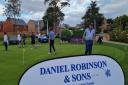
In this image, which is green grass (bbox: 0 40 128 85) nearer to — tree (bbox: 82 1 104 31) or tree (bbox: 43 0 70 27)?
tree (bbox: 43 0 70 27)

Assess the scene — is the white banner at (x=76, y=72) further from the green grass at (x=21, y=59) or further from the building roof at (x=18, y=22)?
the building roof at (x=18, y=22)

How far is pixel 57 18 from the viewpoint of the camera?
4284 inches

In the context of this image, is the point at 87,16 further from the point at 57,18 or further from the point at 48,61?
the point at 48,61

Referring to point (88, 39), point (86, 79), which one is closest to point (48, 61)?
point (86, 79)

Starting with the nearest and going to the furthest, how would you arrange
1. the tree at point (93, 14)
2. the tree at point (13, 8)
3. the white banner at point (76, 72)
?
1. the white banner at point (76, 72)
2. the tree at point (13, 8)
3. the tree at point (93, 14)

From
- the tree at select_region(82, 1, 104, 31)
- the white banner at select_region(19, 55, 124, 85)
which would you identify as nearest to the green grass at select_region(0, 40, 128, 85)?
the white banner at select_region(19, 55, 124, 85)

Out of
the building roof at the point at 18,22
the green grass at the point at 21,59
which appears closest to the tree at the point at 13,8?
the building roof at the point at 18,22

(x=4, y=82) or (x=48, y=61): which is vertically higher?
(x=48, y=61)

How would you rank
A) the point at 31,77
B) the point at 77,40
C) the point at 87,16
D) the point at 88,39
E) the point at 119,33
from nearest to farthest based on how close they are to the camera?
the point at 31,77
the point at 88,39
the point at 77,40
the point at 119,33
the point at 87,16

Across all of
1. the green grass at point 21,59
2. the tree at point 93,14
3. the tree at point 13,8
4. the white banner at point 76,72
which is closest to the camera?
the white banner at point 76,72

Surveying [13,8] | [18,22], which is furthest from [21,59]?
[18,22]

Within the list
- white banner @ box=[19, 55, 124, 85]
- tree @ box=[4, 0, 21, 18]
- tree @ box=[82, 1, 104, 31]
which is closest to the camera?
white banner @ box=[19, 55, 124, 85]

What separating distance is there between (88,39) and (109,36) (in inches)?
2261

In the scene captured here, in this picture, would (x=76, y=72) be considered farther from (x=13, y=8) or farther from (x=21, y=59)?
(x=13, y=8)
